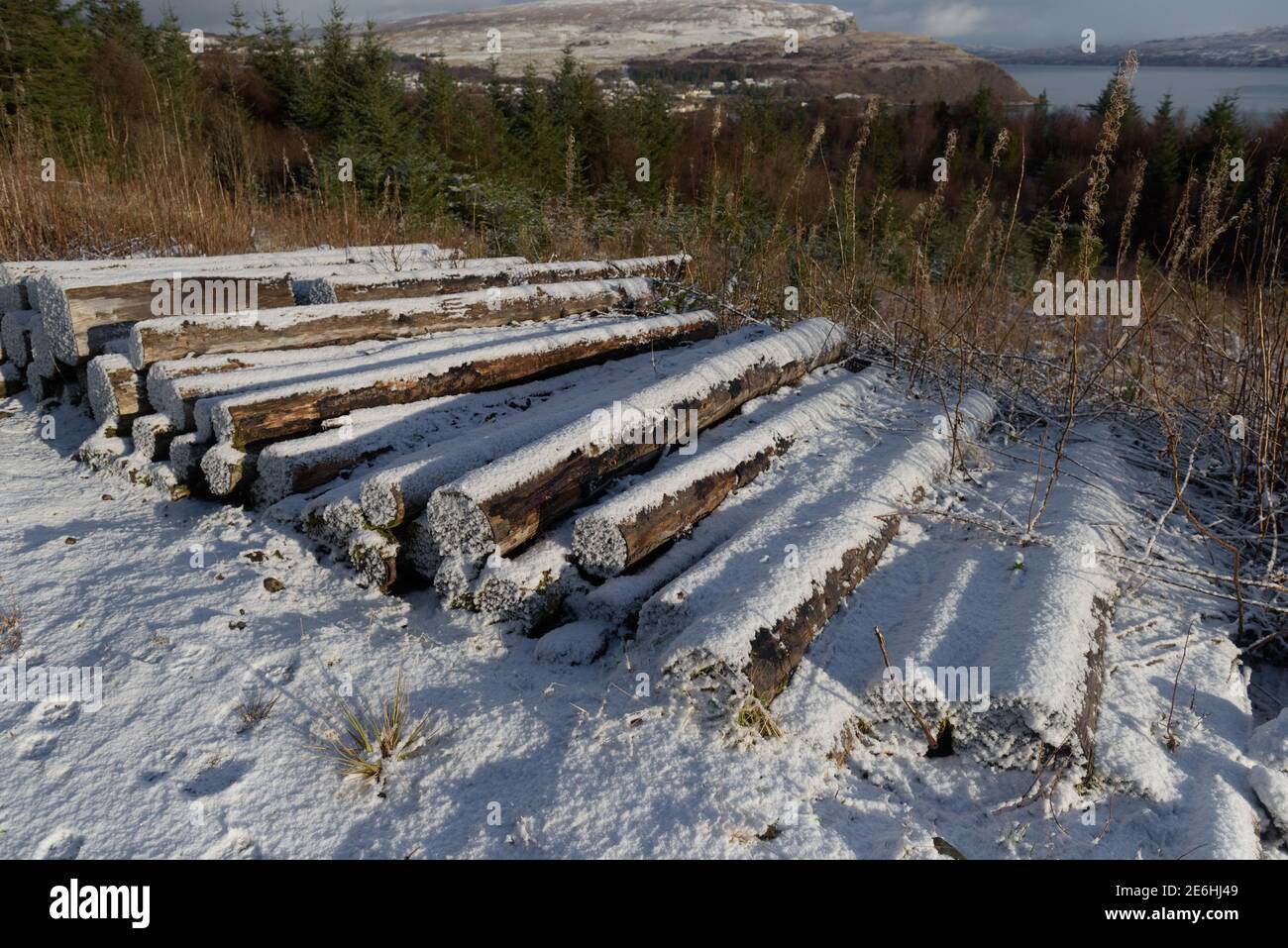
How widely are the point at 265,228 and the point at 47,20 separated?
330 inches

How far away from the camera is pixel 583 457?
9.77 ft

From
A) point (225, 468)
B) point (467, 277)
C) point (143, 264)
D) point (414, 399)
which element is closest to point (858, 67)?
point (467, 277)

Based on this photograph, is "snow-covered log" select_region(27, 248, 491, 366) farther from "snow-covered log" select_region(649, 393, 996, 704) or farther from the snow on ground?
"snow-covered log" select_region(649, 393, 996, 704)

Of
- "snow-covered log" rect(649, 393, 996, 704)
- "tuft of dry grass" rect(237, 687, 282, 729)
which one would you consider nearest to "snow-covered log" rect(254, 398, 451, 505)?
"tuft of dry grass" rect(237, 687, 282, 729)

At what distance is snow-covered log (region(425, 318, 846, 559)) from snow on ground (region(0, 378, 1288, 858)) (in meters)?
0.35

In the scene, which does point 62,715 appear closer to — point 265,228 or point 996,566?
point 996,566

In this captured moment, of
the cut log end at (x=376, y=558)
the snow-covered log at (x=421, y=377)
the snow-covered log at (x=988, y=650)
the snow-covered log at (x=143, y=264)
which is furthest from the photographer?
the snow-covered log at (x=143, y=264)

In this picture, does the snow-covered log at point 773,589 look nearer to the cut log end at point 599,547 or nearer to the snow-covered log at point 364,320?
the cut log end at point 599,547

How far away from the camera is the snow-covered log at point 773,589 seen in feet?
7.22

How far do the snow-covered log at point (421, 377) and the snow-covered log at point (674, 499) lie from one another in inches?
53.0

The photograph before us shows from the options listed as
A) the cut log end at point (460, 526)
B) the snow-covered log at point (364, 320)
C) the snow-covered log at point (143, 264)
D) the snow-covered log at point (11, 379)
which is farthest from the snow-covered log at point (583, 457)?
the snow-covered log at point (11, 379)

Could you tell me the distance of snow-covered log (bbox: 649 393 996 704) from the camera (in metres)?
2.20

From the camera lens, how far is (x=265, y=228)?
8.07 meters

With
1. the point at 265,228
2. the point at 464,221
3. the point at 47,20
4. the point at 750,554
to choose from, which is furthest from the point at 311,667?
the point at 47,20
